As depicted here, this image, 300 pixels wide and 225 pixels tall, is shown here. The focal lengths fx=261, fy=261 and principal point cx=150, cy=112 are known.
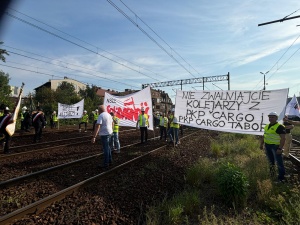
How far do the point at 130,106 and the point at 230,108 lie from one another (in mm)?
6396

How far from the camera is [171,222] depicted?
15.9ft

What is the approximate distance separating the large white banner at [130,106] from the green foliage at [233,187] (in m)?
7.84

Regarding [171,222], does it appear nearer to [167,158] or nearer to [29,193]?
[29,193]

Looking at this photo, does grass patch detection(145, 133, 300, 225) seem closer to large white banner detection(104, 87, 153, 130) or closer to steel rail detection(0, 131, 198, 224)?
steel rail detection(0, 131, 198, 224)

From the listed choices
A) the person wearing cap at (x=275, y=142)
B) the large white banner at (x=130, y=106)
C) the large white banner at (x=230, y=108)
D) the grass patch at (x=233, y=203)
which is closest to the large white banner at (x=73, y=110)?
the large white banner at (x=130, y=106)

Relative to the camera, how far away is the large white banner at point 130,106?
1370cm

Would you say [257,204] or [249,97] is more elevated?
[249,97]

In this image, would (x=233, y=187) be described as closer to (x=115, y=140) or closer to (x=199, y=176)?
(x=199, y=176)

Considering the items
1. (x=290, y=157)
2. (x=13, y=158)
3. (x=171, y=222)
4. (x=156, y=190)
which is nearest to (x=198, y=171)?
(x=156, y=190)

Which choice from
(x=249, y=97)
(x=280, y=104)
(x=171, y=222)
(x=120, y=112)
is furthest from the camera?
(x=120, y=112)

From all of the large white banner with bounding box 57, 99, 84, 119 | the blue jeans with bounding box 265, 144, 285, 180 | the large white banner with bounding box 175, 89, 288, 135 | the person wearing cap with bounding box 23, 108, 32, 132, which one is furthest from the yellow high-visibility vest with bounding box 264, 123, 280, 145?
the large white banner with bounding box 57, 99, 84, 119

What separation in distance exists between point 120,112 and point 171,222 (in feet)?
32.8

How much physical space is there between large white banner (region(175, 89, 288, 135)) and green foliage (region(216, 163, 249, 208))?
2.78 metres

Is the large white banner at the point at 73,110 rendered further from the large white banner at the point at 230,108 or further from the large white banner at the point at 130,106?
the large white banner at the point at 230,108
